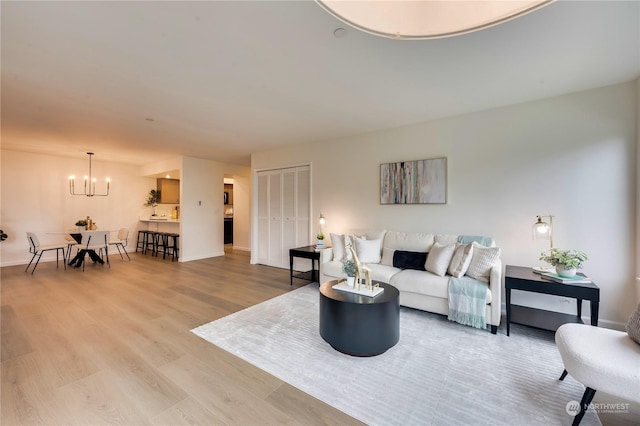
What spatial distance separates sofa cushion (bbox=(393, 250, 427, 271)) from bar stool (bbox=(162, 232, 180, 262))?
550cm

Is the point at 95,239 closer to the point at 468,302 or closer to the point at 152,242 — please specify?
the point at 152,242

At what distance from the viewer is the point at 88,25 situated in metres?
1.83

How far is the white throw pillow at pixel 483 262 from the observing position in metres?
2.78

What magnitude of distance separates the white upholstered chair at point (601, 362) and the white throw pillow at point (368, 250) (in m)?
2.20

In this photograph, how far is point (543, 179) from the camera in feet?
9.94

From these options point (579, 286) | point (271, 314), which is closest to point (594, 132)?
point (579, 286)

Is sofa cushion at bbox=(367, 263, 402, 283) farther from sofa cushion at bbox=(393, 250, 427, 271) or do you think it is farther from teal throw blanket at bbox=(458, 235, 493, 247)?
teal throw blanket at bbox=(458, 235, 493, 247)

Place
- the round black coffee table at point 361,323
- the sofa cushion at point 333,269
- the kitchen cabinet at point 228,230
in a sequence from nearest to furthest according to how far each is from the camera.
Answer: the round black coffee table at point 361,323
the sofa cushion at point 333,269
the kitchen cabinet at point 228,230

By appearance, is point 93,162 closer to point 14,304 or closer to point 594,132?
point 14,304

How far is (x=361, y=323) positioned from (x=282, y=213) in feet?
12.2

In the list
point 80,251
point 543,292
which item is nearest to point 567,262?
point 543,292

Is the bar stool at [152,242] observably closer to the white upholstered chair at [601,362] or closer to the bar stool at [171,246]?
the bar stool at [171,246]

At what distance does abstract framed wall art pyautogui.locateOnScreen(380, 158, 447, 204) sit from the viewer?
12.0 feet

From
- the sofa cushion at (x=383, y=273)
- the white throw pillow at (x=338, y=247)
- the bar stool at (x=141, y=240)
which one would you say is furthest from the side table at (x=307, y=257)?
the bar stool at (x=141, y=240)
